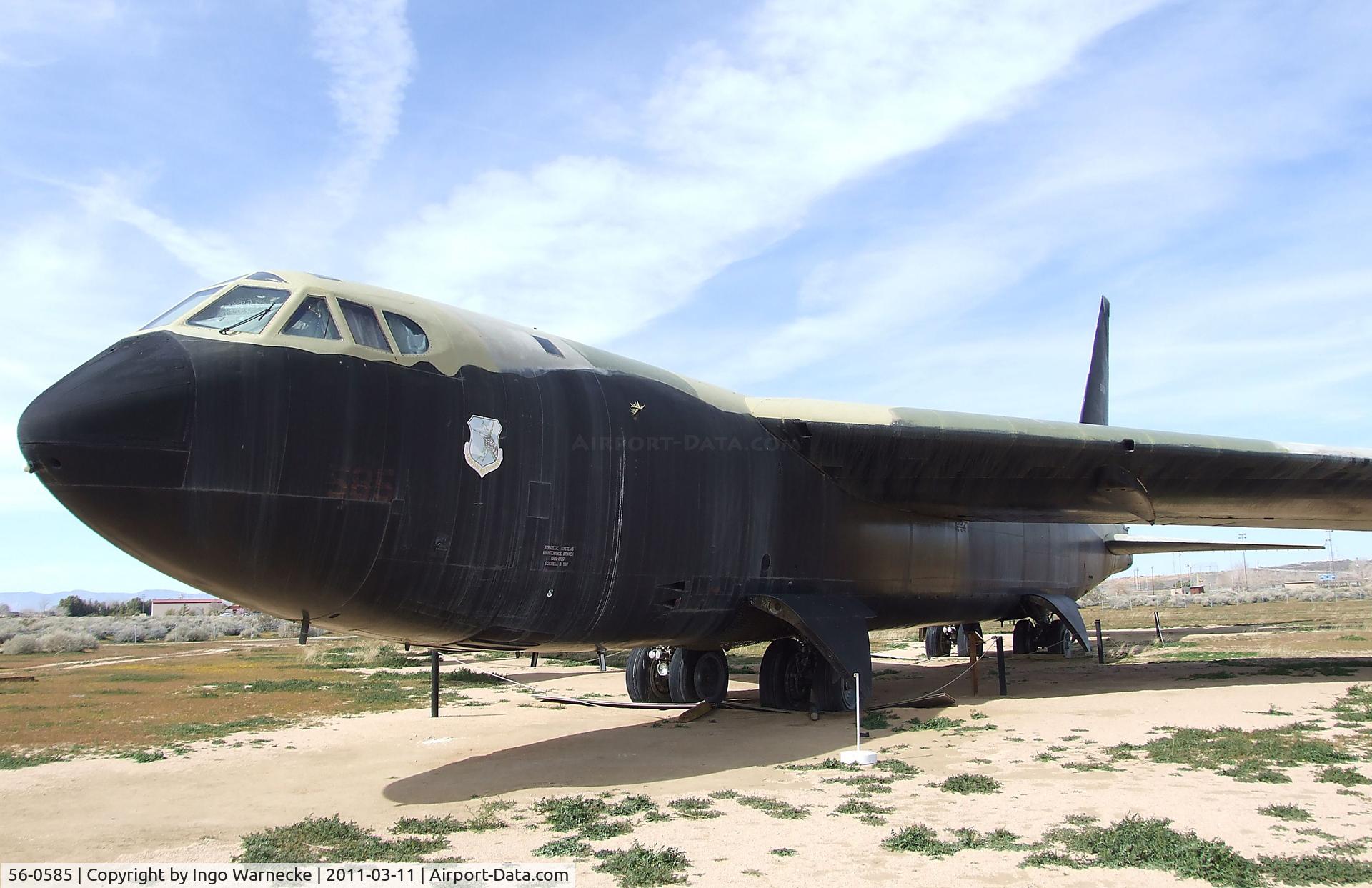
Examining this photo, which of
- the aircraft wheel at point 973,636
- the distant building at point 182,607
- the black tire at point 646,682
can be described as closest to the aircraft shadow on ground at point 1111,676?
the aircraft wheel at point 973,636

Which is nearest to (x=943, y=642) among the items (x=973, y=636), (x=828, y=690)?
(x=973, y=636)

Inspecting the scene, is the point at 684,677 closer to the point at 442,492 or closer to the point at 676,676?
the point at 676,676

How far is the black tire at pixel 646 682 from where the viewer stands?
51.9 feet

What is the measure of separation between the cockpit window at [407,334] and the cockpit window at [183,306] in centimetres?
157

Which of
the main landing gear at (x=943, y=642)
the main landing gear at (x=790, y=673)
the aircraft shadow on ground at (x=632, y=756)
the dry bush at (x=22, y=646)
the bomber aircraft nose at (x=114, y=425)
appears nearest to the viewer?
the bomber aircraft nose at (x=114, y=425)

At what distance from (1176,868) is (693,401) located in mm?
7781

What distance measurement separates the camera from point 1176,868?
6211 mm

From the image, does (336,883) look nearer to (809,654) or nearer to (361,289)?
(361,289)

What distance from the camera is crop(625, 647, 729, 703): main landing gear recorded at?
15.3 m

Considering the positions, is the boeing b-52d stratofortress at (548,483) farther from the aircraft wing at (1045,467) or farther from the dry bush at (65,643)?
the dry bush at (65,643)

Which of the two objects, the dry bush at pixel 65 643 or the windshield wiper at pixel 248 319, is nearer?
Answer: the windshield wiper at pixel 248 319

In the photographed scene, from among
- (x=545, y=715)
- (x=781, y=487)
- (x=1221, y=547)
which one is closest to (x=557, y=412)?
(x=781, y=487)

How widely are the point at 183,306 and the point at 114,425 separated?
1.70m

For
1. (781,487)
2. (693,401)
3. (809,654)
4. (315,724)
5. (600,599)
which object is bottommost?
(315,724)
